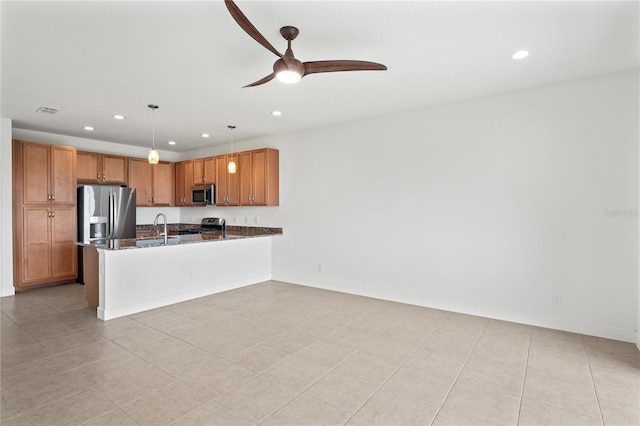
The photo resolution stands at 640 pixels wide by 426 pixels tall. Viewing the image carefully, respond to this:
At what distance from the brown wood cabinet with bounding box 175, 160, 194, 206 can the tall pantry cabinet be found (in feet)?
6.50

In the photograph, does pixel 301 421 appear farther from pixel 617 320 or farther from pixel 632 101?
pixel 632 101

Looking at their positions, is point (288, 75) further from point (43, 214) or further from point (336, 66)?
point (43, 214)

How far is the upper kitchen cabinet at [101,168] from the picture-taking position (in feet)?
19.3

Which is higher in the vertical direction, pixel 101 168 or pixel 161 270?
pixel 101 168

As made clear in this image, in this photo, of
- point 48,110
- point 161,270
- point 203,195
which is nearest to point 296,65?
point 161,270

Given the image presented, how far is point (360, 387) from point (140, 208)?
250 inches

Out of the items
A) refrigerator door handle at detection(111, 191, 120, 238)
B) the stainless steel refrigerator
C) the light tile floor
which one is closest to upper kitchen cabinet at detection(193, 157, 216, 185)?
the stainless steel refrigerator

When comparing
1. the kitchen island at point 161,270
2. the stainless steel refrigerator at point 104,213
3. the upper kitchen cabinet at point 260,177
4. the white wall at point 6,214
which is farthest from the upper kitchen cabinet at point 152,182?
the kitchen island at point 161,270

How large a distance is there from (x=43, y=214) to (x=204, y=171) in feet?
8.82

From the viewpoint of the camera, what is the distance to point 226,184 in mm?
6332

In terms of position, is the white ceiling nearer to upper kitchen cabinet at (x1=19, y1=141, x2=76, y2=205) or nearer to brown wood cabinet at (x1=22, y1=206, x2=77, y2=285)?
upper kitchen cabinet at (x1=19, y1=141, x2=76, y2=205)

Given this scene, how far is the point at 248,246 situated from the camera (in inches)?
217

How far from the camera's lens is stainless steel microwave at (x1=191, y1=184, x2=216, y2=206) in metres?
6.48

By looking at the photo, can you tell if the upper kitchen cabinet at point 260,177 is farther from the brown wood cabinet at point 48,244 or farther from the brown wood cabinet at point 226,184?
the brown wood cabinet at point 48,244
